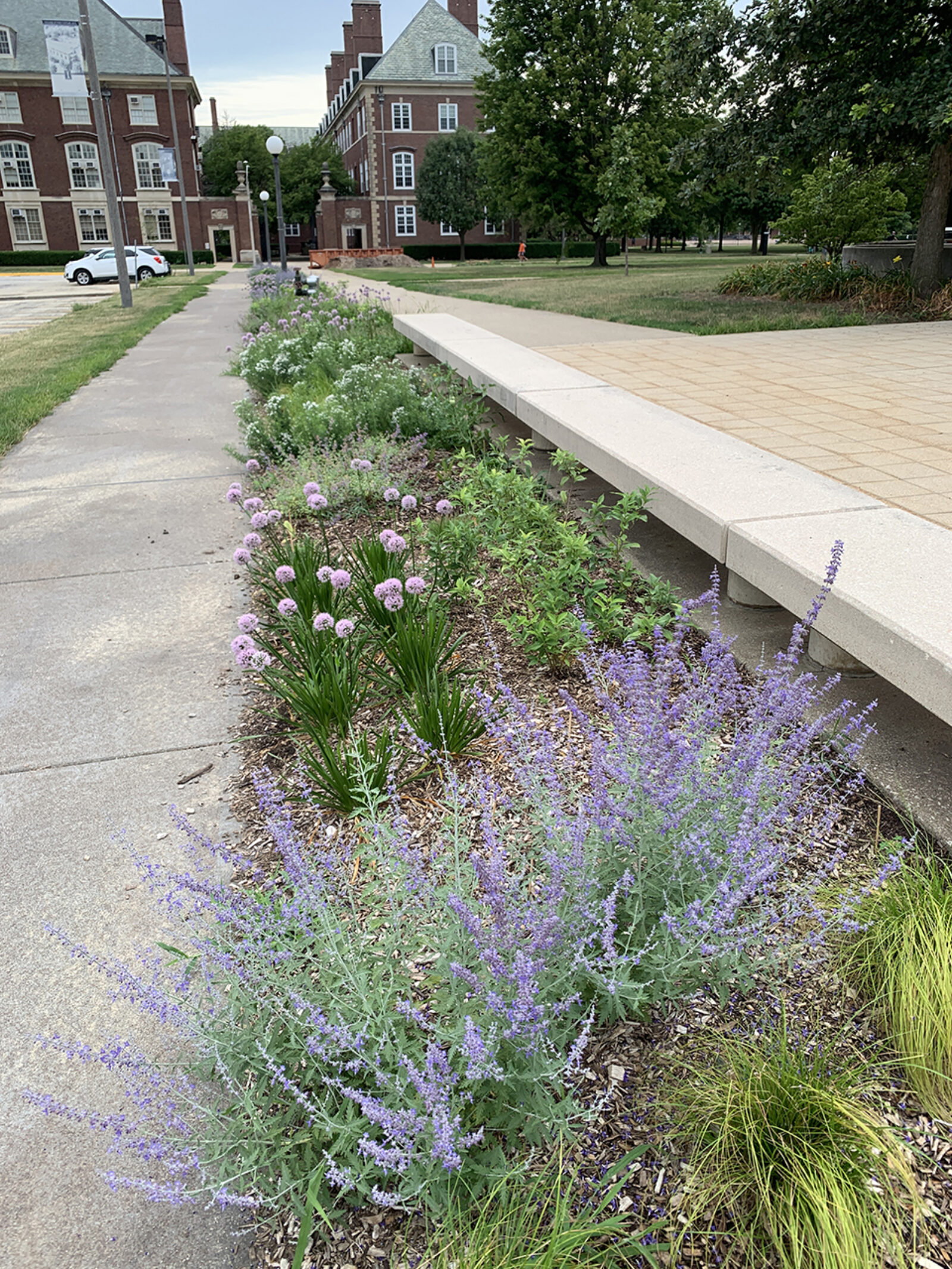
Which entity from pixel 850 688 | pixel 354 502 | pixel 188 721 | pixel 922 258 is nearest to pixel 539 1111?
pixel 850 688

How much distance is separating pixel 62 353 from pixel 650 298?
31.0 ft

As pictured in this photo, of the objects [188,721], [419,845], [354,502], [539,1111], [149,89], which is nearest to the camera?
[539,1111]

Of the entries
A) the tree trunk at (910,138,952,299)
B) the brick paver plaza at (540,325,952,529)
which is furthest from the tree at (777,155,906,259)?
the brick paver plaza at (540,325,952,529)

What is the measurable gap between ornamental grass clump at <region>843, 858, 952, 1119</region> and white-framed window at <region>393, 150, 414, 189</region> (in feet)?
222

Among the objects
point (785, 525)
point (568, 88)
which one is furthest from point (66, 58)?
point (785, 525)

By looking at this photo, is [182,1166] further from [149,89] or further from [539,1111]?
[149,89]

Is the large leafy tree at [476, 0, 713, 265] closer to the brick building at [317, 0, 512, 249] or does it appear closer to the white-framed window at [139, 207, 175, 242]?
the brick building at [317, 0, 512, 249]

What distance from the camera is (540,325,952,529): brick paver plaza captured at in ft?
13.6

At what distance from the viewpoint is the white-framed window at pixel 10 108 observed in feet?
177

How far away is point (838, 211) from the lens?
17656mm

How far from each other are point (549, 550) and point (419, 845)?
6.70 ft

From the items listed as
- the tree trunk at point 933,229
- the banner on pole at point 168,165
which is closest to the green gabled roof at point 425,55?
the banner on pole at point 168,165

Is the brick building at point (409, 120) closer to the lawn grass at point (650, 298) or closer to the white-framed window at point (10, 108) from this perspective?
the white-framed window at point (10, 108)

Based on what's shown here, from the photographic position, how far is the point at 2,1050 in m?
1.91
